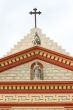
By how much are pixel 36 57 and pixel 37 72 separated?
98 cm

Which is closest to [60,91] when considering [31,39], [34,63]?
[34,63]

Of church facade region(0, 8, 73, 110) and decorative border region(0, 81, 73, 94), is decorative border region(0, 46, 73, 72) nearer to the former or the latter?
church facade region(0, 8, 73, 110)

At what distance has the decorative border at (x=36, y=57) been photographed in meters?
25.2

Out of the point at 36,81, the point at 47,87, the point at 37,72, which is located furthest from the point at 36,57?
the point at 47,87

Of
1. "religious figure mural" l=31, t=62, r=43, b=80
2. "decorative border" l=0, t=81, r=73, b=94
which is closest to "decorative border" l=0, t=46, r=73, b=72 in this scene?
"religious figure mural" l=31, t=62, r=43, b=80

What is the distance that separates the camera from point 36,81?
2464 centimetres

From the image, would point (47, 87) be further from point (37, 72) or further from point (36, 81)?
point (37, 72)

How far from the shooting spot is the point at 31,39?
3033cm

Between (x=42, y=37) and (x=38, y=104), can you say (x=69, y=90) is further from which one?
(x=42, y=37)

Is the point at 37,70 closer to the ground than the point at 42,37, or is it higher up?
closer to the ground

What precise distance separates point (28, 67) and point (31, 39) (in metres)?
5.36

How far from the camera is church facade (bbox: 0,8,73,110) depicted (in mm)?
24359

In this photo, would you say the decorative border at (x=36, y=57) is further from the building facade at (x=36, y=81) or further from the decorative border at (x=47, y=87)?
the decorative border at (x=47, y=87)

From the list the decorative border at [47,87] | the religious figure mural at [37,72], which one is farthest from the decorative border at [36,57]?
the decorative border at [47,87]
